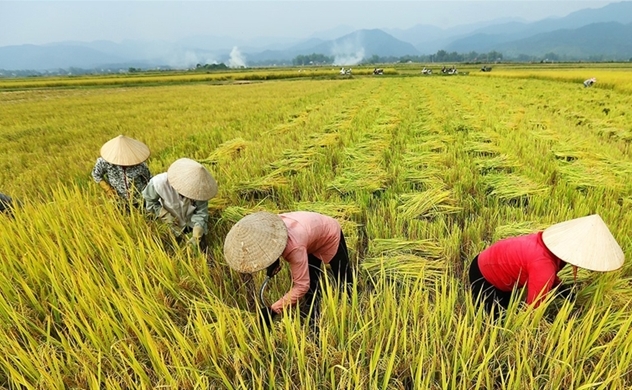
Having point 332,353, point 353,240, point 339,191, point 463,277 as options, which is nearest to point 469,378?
point 332,353

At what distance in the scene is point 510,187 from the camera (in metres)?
2.98

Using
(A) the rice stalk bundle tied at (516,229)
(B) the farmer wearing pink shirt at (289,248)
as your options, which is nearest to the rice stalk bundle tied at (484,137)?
(A) the rice stalk bundle tied at (516,229)

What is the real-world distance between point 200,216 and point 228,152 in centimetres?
260

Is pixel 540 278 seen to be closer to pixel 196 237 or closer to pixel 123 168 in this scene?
pixel 196 237

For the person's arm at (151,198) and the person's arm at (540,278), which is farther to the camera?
the person's arm at (151,198)

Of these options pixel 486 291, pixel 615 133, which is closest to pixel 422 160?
pixel 486 291

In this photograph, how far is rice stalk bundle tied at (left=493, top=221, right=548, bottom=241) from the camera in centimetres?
225

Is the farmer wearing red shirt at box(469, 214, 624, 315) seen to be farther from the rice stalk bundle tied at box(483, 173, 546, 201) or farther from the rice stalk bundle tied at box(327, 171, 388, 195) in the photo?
the rice stalk bundle tied at box(327, 171, 388, 195)

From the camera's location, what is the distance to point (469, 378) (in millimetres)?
1177

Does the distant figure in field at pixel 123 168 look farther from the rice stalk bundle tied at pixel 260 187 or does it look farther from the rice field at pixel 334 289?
the rice stalk bundle tied at pixel 260 187

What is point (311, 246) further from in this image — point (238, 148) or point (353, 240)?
point (238, 148)

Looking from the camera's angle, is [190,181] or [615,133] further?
[615,133]

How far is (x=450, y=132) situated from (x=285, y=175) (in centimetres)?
309

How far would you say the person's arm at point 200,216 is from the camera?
220 centimetres
